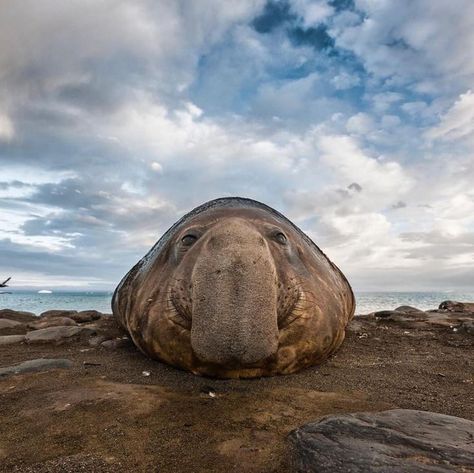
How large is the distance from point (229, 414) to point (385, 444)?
1161 millimetres

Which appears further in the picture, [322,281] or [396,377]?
[322,281]

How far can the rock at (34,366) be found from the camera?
13.5 feet

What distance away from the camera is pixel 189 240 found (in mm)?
4371

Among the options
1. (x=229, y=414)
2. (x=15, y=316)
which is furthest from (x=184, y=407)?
(x=15, y=316)

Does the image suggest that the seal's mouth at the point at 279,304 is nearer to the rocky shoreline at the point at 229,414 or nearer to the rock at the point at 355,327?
the rocky shoreline at the point at 229,414

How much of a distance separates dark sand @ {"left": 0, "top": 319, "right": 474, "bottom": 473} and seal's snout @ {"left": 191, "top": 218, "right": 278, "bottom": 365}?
337 mm

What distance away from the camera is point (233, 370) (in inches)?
140

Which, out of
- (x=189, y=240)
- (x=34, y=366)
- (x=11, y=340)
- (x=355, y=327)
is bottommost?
(x=34, y=366)

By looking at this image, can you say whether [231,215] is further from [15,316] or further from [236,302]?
[15,316]

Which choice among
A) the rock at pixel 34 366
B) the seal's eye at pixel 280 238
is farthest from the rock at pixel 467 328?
the rock at pixel 34 366

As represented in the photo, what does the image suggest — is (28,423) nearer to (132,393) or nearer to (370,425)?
(132,393)

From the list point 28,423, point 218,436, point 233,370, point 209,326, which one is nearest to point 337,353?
point 233,370

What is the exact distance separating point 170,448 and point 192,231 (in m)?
2.34

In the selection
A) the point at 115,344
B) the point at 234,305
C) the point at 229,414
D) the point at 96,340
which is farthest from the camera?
the point at 96,340
